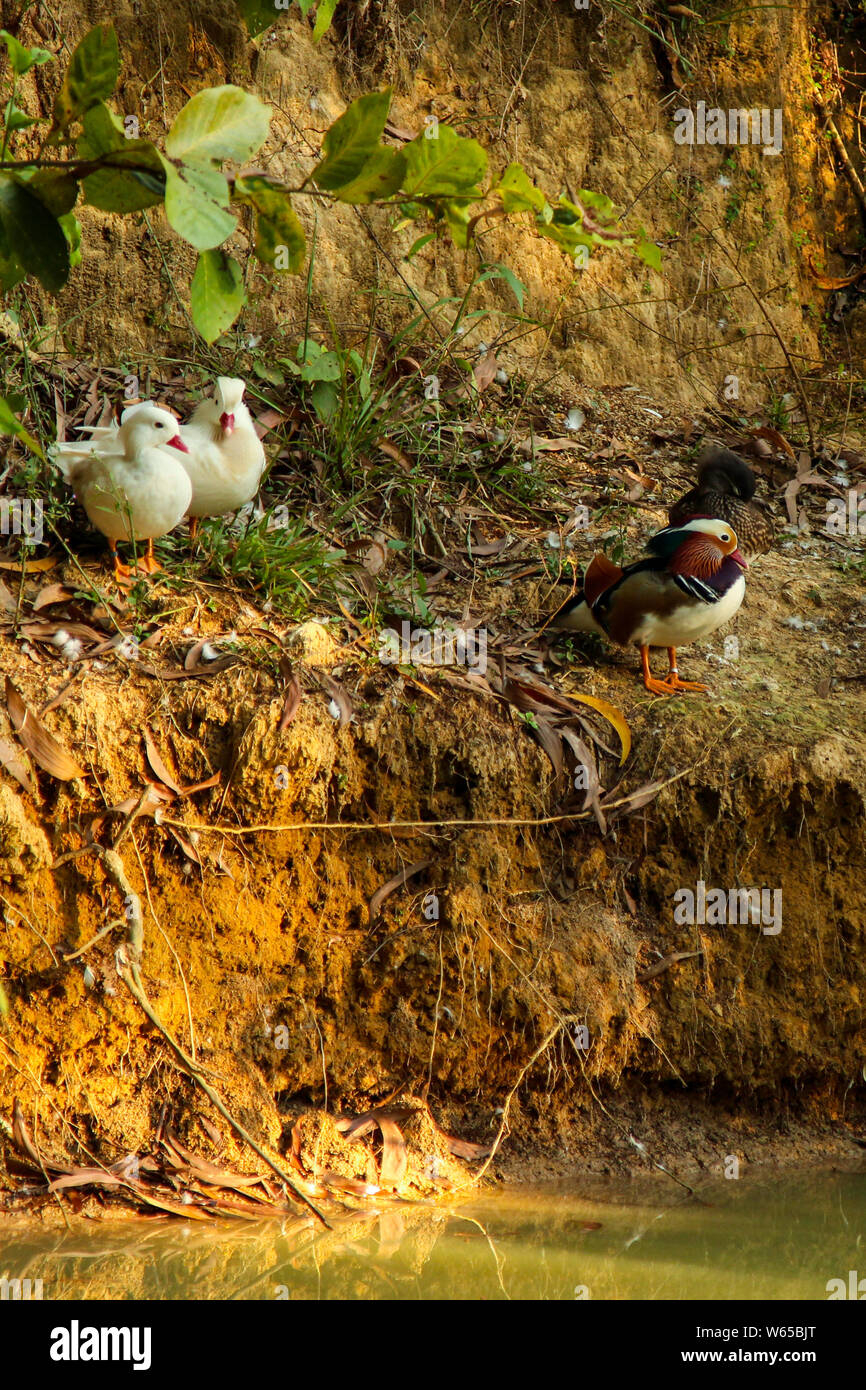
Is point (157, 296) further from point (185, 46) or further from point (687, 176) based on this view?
point (687, 176)

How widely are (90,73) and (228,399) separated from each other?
2.49 m

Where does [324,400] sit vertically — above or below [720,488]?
above

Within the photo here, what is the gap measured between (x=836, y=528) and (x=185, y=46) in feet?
12.4

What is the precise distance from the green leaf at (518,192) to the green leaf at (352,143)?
419 millimetres

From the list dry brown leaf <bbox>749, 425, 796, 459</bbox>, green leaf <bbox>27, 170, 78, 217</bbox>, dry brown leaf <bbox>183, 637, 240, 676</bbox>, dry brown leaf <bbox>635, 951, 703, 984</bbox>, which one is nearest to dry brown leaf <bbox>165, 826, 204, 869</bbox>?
dry brown leaf <bbox>183, 637, 240, 676</bbox>

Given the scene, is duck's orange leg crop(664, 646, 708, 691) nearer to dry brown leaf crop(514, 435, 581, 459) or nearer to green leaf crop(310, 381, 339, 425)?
dry brown leaf crop(514, 435, 581, 459)

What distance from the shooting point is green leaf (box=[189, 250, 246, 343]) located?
6.08 ft

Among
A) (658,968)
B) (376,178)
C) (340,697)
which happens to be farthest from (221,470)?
(376,178)

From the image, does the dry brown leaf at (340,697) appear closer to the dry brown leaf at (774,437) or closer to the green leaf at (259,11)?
the green leaf at (259,11)

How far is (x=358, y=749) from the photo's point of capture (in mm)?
4066

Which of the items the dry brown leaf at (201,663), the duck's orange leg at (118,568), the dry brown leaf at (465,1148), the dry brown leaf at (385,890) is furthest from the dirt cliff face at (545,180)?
the dry brown leaf at (465,1148)

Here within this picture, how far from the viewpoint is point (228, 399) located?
4.38 meters

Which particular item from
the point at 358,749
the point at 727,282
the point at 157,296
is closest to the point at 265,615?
the point at 358,749

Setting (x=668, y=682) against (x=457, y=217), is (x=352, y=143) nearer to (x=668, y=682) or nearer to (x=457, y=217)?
(x=457, y=217)
